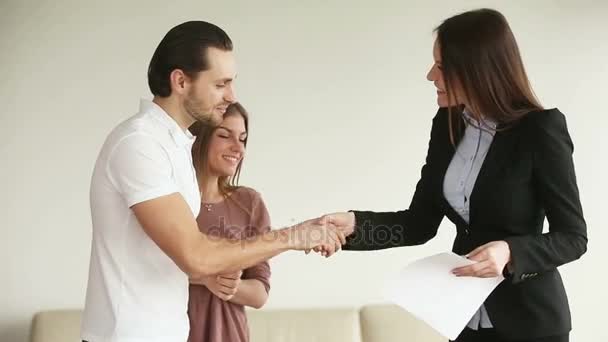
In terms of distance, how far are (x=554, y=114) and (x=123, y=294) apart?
1.10 metres

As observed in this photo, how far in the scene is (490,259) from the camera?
2.04 meters

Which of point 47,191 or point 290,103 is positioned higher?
point 290,103

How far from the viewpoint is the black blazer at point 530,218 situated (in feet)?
6.90

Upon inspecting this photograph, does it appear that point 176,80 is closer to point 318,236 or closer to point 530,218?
point 318,236

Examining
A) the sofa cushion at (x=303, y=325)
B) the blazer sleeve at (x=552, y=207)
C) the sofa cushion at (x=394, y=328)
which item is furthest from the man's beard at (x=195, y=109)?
the sofa cushion at (x=394, y=328)

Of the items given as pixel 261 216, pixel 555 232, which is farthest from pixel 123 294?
pixel 555 232

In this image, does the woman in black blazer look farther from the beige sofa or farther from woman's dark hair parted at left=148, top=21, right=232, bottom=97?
the beige sofa

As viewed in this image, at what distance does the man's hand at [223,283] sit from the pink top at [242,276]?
48 millimetres

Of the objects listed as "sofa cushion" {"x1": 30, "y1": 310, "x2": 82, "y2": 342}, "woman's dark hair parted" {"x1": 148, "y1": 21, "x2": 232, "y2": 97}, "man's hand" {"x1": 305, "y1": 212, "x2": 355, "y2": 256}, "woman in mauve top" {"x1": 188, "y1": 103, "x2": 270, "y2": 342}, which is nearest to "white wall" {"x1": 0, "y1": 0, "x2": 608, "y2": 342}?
"sofa cushion" {"x1": 30, "y1": 310, "x2": 82, "y2": 342}

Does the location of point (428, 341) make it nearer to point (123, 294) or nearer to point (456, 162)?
point (456, 162)

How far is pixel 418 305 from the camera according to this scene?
7.32ft

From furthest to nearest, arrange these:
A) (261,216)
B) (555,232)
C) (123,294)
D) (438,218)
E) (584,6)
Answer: (584,6) → (261,216) → (438,218) → (555,232) → (123,294)

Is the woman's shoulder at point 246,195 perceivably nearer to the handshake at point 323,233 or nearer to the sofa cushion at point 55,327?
the handshake at point 323,233

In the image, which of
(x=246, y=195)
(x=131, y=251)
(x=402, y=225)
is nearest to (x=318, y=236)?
(x=402, y=225)
